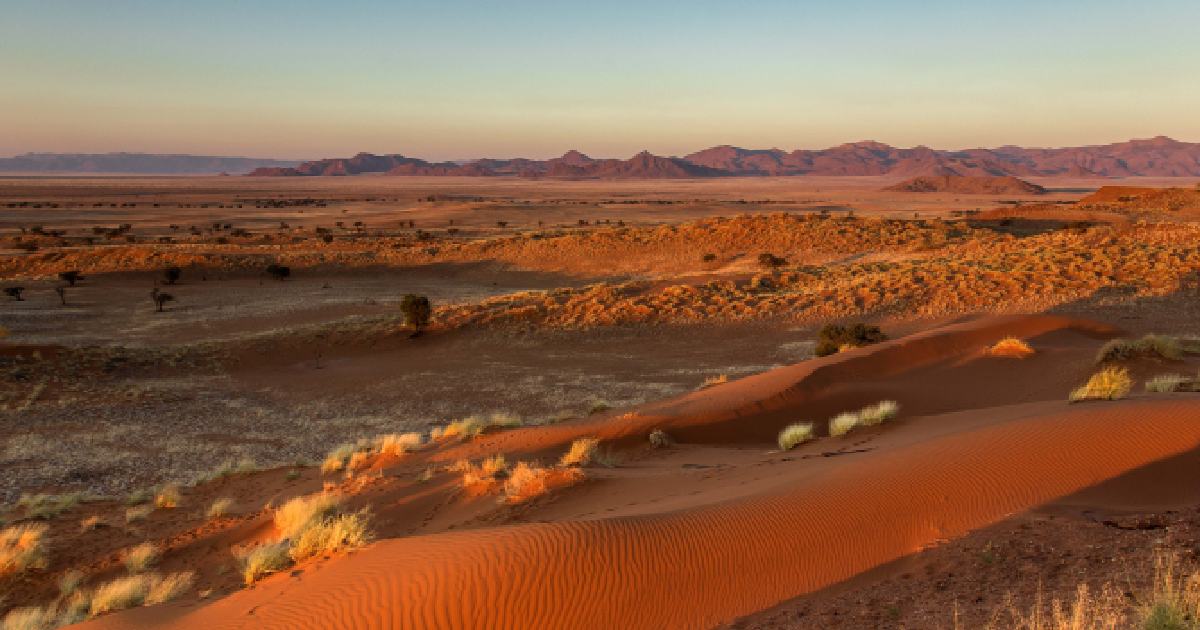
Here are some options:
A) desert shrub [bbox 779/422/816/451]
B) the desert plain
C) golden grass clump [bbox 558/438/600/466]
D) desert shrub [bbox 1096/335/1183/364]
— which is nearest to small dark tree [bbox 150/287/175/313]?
the desert plain

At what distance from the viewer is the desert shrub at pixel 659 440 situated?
45.0 feet

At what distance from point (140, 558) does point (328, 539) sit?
3.51 m

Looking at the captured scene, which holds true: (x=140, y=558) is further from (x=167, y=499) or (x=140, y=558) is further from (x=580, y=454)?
(x=580, y=454)

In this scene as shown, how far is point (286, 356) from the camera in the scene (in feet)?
85.2

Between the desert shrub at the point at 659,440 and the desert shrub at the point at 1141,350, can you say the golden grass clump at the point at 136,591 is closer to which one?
the desert shrub at the point at 659,440

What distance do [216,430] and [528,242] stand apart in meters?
38.4

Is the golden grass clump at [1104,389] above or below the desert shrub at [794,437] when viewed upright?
above

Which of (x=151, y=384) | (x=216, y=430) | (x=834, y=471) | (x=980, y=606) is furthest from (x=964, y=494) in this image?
(x=151, y=384)

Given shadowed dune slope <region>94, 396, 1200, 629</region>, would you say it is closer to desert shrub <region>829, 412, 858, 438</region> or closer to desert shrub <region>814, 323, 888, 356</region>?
desert shrub <region>829, 412, 858, 438</region>

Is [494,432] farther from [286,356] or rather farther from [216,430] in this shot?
[286,356]

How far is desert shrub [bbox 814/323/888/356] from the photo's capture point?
21203mm

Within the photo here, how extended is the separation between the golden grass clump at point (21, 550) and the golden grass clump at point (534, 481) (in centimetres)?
623

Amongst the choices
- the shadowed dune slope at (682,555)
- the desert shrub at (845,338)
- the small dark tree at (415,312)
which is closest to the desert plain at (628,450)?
the shadowed dune slope at (682,555)

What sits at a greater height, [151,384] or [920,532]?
[920,532]
